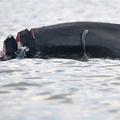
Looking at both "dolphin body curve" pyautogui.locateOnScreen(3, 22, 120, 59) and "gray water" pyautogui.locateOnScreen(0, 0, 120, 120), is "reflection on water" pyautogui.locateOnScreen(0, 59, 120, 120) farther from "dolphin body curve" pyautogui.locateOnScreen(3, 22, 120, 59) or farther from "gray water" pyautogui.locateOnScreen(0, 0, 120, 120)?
"dolphin body curve" pyautogui.locateOnScreen(3, 22, 120, 59)

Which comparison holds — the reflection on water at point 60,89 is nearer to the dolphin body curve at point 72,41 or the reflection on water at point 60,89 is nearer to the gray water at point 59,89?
the gray water at point 59,89

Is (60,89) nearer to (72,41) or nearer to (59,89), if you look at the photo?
(59,89)

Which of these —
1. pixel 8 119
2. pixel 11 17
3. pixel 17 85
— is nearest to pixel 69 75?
pixel 17 85

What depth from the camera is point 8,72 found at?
10.6m

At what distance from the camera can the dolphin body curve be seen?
38.0 ft

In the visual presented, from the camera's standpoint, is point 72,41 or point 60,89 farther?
point 72,41

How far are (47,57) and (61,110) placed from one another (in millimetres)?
4108

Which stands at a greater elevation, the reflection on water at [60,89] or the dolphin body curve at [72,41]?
the dolphin body curve at [72,41]

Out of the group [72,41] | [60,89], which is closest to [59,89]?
[60,89]

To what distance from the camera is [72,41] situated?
11680 mm

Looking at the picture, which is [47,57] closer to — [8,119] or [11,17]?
[8,119]

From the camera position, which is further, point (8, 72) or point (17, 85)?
point (8, 72)

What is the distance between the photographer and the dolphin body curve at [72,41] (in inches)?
456

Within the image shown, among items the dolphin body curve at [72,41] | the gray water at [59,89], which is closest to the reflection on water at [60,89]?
the gray water at [59,89]
